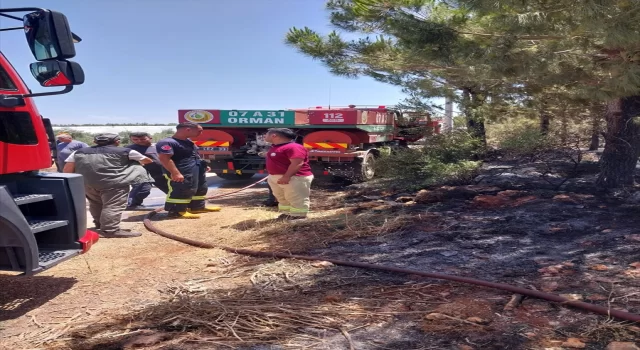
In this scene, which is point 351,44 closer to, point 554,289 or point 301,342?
point 554,289

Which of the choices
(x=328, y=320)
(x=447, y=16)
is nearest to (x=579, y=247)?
(x=328, y=320)

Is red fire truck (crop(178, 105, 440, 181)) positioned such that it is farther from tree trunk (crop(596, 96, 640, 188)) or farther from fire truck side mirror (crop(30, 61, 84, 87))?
fire truck side mirror (crop(30, 61, 84, 87))

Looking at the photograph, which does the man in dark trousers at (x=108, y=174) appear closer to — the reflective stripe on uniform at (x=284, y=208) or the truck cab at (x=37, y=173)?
the truck cab at (x=37, y=173)

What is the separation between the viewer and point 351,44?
9719 millimetres

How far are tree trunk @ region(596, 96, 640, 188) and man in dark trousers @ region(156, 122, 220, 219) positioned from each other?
5760mm

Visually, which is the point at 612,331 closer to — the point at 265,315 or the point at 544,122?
the point at 265,315

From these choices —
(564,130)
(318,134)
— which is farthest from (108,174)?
(564,130)

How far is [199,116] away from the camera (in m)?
10.8

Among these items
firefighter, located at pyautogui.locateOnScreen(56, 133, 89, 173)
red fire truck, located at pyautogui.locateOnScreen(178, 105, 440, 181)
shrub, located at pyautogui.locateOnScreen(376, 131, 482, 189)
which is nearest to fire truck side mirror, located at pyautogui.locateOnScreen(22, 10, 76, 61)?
firefighter, located at pyautogui.locateOnScreen(56, 133, 89, 173)

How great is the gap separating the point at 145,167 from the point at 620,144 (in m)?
7.21

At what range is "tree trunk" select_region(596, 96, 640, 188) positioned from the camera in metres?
7.18

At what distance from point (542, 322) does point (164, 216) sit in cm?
601

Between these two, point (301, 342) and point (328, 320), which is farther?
point (328, 320)

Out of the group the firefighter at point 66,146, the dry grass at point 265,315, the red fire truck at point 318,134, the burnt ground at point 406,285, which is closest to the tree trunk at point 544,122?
the burnt ground at point 406,285
